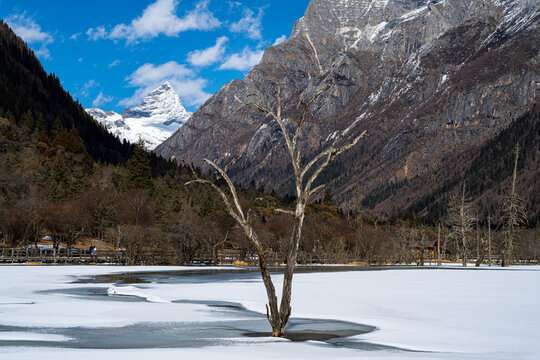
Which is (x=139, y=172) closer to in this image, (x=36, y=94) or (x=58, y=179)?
(x=58, y=179)

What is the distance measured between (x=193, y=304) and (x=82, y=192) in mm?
73259

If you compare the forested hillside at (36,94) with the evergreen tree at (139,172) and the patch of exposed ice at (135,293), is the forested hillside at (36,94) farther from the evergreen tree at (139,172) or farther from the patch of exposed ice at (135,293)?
the patch of exposed ice at (135,293)

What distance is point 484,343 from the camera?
13250 millimetres

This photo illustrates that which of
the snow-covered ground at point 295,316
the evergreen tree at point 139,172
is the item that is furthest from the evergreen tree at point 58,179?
the snow-covered ground at point 295,316

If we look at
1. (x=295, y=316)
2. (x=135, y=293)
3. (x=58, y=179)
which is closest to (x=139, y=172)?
(x=58, y=179)

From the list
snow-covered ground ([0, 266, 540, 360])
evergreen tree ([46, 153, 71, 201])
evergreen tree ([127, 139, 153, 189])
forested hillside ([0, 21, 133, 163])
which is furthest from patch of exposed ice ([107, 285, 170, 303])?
forested hillside ([0, 21, 133, 163])

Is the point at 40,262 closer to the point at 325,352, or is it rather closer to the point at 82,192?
the point at 82,192

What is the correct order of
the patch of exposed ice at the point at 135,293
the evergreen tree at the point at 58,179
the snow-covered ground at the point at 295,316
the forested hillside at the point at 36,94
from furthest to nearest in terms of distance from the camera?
the forested hillside at the point at 36,94 → the evergreen tree at the point at 58,179 → the patch of exposed ice at the point at 135,293 → the snow-covered ground at the point at 295,316

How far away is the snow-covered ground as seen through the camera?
11812mm

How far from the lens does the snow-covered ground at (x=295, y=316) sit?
1181 centimetres

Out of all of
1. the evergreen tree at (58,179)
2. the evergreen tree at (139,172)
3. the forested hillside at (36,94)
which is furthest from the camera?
the forested hillside at (36,94)

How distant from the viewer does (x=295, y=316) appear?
62.9 ft

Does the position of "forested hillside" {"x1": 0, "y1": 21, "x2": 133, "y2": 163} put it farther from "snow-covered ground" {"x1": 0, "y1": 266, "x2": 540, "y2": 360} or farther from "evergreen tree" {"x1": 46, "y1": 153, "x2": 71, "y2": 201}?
"snow-covered ground" {"x1": 0, "y1": 266, "x2": 540, "y2": 360}

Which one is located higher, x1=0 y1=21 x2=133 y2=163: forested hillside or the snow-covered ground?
x1=0 y1=21 x2=133 y2=163: forested hillside
